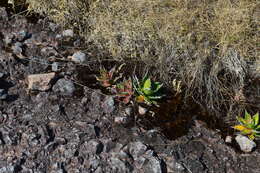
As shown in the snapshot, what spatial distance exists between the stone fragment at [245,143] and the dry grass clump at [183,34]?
306mm

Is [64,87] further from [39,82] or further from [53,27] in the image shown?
[53,27]

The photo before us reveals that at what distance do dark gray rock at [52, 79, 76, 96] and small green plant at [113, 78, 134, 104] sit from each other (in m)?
0.31

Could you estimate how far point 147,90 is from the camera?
239 cm

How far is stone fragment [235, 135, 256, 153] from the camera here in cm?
230

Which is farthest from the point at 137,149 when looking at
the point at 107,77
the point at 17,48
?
the point at 17,48

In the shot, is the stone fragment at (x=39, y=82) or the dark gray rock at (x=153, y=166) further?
the stone fragment at (x=39, y=82)

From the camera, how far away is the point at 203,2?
308 centimetres

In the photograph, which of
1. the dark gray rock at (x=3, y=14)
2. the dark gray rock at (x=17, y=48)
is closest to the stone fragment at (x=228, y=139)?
the dark gray rock at (x=17, y=48)

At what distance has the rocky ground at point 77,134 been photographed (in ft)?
6.64

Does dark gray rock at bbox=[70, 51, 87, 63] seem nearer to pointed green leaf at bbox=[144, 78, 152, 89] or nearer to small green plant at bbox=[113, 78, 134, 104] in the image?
small green plant at bbox=[113, 78, 134, 104]

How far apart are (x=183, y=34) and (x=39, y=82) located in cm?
121

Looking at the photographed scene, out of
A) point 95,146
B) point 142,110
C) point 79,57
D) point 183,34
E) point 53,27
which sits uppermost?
point 53,27

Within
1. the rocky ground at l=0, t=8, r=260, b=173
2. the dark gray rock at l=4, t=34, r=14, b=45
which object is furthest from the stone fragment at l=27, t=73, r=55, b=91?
the dark gray rock at l=4, t=34, r=14, b=45

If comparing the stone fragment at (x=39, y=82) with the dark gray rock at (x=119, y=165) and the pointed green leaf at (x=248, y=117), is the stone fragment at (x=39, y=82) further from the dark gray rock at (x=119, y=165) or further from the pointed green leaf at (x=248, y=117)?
the pointed green leaf at (x=248, y=117)
